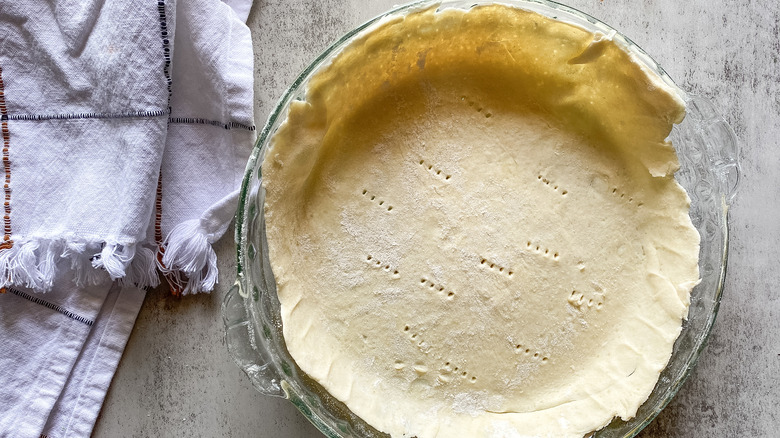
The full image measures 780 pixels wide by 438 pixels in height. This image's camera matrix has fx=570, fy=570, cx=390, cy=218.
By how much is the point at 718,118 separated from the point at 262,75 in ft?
3.00

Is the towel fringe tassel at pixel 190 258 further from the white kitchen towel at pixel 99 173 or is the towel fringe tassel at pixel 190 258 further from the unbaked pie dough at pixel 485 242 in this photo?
the unbaked pie dough at pixel 485 242

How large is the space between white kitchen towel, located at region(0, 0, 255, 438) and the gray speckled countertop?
59 millimetres

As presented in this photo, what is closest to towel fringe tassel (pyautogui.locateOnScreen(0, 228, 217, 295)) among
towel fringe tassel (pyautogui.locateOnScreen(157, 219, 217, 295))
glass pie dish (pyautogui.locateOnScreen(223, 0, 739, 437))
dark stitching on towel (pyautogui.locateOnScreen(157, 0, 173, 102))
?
towel fringe tassel (pyautogui.locateOnScreen(157, 219, 217, 295))

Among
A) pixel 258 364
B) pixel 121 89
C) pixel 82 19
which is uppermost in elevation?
pixel 82 19

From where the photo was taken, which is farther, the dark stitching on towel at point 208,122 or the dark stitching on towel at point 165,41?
the dark stitching on towel at point 208,122

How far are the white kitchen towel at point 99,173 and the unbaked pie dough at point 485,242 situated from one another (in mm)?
247

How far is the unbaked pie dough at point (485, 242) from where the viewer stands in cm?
110

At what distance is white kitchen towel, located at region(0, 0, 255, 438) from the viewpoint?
111 cm

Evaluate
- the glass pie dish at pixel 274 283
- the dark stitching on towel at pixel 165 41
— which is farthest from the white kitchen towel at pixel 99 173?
the glass pie dish at pixel 274 283

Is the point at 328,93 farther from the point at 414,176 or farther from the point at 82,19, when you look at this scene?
the point at 82,19

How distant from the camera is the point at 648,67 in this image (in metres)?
1.04

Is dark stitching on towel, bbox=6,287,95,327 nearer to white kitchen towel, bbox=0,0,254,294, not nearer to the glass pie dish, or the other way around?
white kitchen towel, bbox=0,0,254,294

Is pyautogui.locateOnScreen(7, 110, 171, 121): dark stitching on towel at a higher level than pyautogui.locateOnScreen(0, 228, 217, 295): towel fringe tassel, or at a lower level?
higher

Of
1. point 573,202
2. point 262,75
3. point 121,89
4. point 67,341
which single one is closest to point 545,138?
point 573,202
